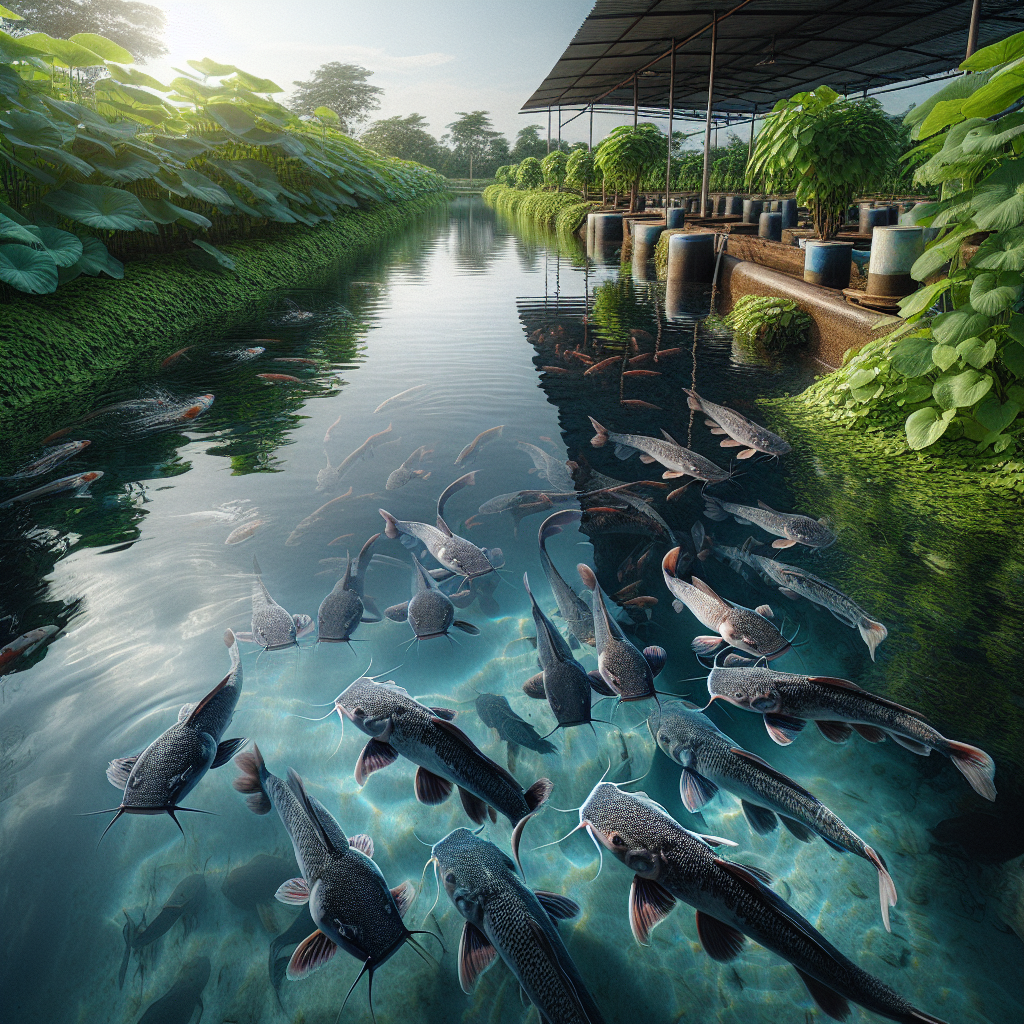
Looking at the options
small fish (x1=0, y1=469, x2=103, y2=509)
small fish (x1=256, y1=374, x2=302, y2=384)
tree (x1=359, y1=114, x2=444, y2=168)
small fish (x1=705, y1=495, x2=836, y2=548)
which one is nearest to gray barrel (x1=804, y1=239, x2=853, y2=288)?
small fish (x1=705, y1=495, x2=836, y2=548)

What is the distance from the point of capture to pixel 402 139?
72.9 meters

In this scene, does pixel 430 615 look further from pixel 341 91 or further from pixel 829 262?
pixel 341 91

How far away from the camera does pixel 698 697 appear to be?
2.54 metres

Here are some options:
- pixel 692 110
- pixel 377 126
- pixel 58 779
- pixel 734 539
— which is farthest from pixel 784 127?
pixel 377 126

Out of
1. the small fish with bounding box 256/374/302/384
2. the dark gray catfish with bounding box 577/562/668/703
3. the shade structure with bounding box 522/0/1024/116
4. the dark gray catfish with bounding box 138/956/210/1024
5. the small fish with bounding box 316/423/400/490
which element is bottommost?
the dark gray catfish with bounding box 138/956/210/1024

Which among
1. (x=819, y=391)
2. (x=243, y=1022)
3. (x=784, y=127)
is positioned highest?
(x=784, y=127)

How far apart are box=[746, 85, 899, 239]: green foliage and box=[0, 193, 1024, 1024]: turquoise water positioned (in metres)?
4.08

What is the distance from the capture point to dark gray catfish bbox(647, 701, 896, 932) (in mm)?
1683

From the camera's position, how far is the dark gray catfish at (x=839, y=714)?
1.88m

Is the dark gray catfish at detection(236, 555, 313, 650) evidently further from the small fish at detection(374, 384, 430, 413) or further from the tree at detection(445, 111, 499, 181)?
the tree at detection(445, 111, 499, 181)

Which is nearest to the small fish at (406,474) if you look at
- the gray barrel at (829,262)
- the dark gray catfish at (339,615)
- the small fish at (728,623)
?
the dark gray catfish at (339,615)

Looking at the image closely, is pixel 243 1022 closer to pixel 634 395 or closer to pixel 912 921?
pixel 912 921

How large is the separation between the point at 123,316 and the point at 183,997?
7.58 meters

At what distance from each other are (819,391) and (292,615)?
4.39 m
